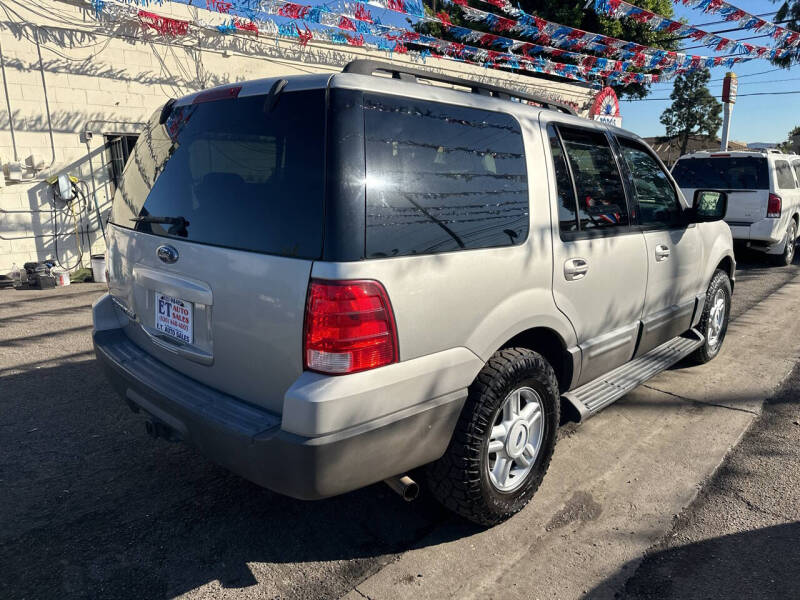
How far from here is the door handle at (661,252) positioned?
3.83 metres

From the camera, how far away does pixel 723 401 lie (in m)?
4.29

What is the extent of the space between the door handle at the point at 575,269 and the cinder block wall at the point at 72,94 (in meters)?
8.87

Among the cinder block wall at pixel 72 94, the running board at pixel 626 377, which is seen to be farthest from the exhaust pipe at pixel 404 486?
the cinder block wall at pixel 72 94

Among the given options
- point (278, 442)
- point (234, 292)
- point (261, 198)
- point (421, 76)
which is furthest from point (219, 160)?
point (278, 442)

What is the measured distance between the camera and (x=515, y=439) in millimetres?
2729

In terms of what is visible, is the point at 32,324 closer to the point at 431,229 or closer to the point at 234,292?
the point at 234,292

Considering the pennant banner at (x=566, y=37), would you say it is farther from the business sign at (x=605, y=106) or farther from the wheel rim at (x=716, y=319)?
the wheel rim at (x=716, y=319)

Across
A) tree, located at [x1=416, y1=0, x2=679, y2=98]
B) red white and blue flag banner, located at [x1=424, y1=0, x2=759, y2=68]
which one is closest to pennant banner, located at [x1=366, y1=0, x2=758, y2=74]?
red white and blue flag banner, located at [x1=424, y1=0, x2=759, y2=68]

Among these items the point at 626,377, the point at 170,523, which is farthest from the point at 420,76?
the point at 170,523

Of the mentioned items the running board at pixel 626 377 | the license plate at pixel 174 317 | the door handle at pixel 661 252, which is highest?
the door handle at pixel 661 252

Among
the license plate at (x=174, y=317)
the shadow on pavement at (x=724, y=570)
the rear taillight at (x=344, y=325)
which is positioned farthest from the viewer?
the license plate at (x=174, y=317)

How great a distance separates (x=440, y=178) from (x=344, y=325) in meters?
0.79

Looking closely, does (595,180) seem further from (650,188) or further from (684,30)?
(684,30)

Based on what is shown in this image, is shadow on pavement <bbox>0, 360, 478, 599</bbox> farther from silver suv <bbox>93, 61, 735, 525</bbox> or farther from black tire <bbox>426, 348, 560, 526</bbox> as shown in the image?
silver suv <bbox>93, 61, 735, 525</bbox>
